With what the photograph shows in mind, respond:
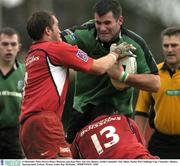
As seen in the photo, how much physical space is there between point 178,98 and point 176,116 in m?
0.23

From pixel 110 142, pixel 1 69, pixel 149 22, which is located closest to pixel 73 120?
pixel 110 142

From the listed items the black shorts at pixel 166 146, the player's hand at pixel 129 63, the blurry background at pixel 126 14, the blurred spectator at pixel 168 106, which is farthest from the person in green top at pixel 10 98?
the blurry background at pixel 126 14

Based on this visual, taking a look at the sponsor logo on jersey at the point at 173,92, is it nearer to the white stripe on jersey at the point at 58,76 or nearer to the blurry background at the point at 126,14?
the white stripe on jersey at the point at 58,76

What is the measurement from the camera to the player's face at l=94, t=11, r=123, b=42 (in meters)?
9.15

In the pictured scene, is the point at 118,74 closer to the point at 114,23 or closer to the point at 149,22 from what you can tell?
the point at 114,23

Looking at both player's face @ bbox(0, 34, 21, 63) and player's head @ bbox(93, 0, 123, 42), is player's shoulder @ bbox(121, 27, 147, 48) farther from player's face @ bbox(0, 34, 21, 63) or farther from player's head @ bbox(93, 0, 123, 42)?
player's face @ bbox(0, 34, 21, 63)

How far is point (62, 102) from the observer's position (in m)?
8.62

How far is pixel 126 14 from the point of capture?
4119cm

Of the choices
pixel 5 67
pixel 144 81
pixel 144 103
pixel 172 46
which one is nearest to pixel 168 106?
pixel 144 103

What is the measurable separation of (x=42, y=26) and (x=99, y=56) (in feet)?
3.06

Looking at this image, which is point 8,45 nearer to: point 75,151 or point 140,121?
point 140,121

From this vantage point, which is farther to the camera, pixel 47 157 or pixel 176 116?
pixel 176 116

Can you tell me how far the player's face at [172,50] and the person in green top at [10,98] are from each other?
2.30 metres

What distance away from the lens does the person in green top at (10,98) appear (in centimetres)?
1170
